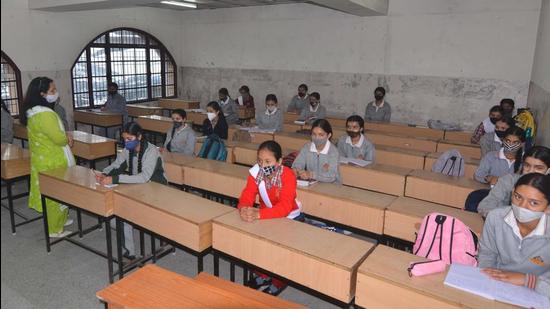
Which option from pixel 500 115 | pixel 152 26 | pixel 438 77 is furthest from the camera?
pixel 152 26

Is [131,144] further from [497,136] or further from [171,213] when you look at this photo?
[497,136]

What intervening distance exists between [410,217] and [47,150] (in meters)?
3.32

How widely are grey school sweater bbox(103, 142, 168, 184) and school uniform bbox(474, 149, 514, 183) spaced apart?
2874 millimetres

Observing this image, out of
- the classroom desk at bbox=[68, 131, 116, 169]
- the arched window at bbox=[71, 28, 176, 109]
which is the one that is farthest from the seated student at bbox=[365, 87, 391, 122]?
the arched window at bbox=[71, 28, 176, 109]

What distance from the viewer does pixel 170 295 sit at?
1.70 m

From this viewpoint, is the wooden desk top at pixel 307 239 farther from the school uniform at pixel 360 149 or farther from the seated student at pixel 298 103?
the seated student at pixel 298 103

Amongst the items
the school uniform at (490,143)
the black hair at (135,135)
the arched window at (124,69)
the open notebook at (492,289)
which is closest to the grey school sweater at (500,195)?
the open notebook at (492,289)

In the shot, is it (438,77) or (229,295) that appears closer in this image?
(229,295)

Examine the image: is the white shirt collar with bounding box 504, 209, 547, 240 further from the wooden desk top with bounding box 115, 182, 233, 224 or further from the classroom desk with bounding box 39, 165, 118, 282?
the classroom desk with bounding box 39, 165, 118, 282

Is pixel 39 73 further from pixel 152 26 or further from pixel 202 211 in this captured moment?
pixel 202 211

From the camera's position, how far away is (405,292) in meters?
1.92

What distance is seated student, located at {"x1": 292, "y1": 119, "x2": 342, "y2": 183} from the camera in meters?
3.68

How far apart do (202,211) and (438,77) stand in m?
6.15

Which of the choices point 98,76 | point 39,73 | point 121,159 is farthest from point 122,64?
point 121,159
